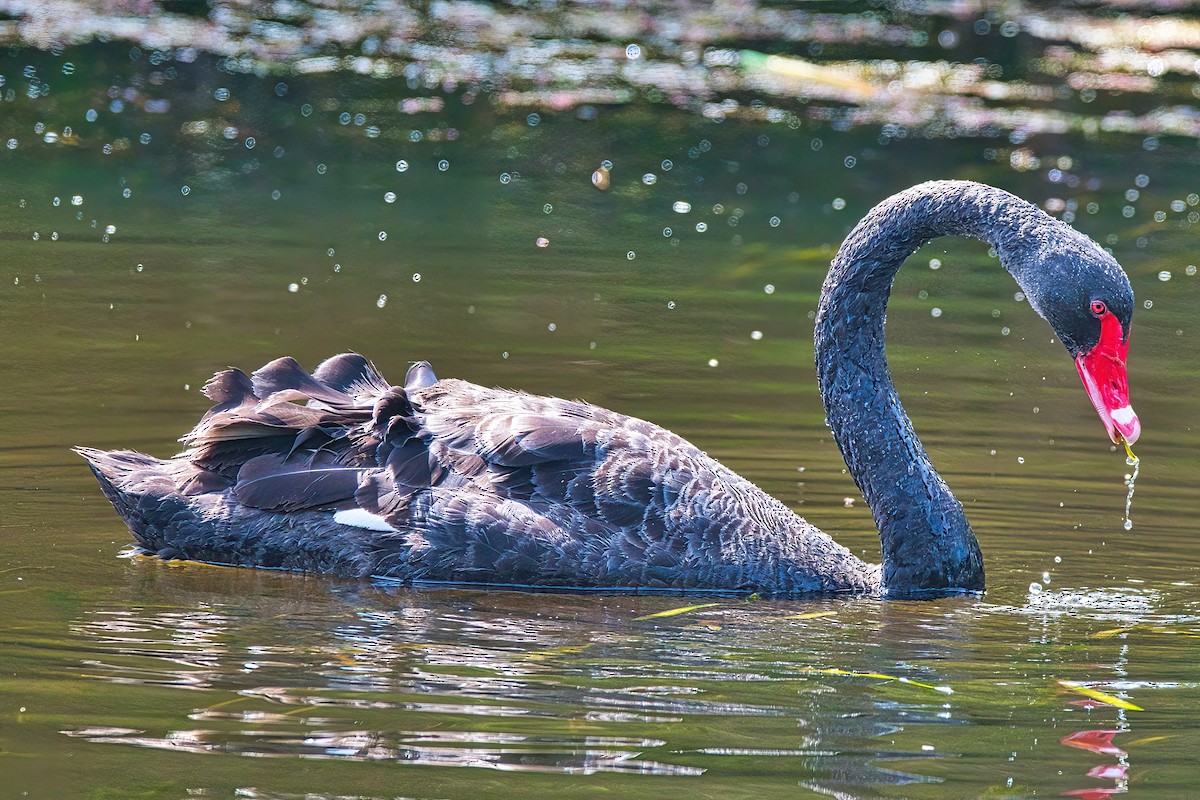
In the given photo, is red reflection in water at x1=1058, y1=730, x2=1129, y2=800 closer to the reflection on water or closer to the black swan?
the reflection on water

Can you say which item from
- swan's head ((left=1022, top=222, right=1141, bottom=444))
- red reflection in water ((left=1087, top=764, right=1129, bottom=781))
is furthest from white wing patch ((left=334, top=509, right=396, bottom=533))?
red reflection in water ((left=1087, top=764, right=1129, bottom=781))

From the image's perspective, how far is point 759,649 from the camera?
19.0 ft

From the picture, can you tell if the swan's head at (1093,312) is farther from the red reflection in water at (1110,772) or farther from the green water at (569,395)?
the red reflection in water at (1110,772)

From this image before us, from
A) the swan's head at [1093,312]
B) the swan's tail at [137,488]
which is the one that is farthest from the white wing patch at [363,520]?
the swan's head at [1093,312]

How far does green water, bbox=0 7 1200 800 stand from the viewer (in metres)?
4.79

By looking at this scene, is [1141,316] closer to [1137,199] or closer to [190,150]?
[1137,199]

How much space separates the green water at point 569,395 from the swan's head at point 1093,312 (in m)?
0.75

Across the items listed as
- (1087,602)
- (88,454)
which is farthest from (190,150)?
(1087,602)

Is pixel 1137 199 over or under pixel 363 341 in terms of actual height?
over

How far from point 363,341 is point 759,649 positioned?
5.17 meters

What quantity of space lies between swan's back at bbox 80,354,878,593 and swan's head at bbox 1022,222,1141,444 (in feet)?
3.61

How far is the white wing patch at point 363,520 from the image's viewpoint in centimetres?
664

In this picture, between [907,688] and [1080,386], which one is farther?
[1080,386]

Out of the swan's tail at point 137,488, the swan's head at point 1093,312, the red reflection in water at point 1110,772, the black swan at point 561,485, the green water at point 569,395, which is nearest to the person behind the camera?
the red reflection in water at point 1110,772
